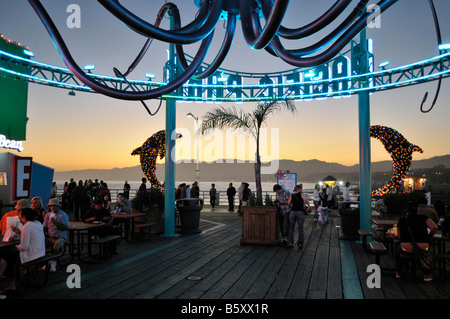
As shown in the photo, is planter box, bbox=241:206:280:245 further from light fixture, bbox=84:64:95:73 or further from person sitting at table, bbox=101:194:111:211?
light fixture, bbox=84:64:95:73

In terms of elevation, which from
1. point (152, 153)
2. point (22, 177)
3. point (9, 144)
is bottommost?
point (22, 177)

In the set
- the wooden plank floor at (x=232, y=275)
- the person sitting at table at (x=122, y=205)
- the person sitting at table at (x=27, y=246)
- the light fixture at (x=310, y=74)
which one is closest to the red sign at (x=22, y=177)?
the person sitting at table at (x=122, y=205)

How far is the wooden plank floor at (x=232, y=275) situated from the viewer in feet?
18.7

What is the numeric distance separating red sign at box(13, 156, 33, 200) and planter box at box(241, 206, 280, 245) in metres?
8.42

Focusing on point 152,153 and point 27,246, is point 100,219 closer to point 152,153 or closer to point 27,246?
point 27,246

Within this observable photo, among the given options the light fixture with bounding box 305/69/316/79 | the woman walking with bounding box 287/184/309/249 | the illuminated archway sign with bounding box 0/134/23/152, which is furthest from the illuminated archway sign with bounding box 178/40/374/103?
the illuminated archway sign with bounding box 0/134/23/152

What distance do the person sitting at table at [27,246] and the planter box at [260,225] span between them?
5.70 m

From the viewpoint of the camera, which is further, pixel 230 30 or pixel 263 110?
pixel 263 110

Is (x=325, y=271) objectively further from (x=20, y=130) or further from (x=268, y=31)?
(x=20, y=130)

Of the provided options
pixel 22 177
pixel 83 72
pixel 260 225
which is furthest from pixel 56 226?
pixel 22 177

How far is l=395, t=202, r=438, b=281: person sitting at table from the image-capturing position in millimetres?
6336

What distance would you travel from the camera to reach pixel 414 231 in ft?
20.9

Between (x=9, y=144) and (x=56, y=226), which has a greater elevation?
(x=9, y=144)

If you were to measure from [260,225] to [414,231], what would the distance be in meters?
4.58
